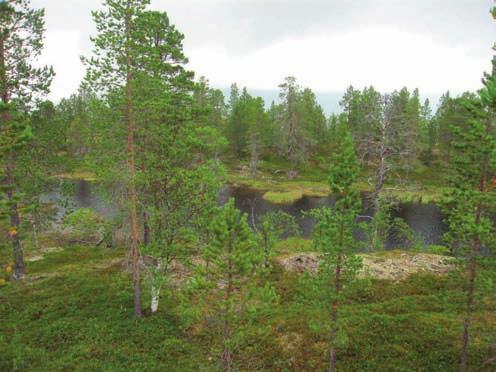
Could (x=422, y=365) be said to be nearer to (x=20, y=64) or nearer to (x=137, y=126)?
(x=137, y=126)

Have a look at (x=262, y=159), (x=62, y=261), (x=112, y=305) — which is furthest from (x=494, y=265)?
(x=262, y=159)

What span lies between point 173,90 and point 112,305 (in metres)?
11.9

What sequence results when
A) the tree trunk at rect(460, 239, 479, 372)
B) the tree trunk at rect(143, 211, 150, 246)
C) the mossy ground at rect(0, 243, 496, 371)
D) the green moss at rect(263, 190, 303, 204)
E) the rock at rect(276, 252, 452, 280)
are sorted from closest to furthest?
1. the tree trunk at rect(460, 239, 479, 372)
2. the mossy ground at rect(0, 243, 496, 371)
3. the tree trunk at rect(143, 211, 150, 246)
4. the rock at rect(276, 252, 452, 280)
5. the green moss at rect(263, 190, 303, 204)

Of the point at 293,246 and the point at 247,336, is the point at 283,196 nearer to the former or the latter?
the point at 293,246

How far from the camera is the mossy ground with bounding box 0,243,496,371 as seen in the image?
14.0 m

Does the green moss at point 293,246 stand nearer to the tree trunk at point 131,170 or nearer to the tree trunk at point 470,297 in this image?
the tree trunk at point 131,170

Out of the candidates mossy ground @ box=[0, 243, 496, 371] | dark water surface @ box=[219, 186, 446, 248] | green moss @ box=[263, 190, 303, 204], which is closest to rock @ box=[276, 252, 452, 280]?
mossy ground @ box=[0, 243, 496, 371]

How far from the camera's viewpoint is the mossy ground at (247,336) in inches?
550

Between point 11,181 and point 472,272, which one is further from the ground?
point 11,181

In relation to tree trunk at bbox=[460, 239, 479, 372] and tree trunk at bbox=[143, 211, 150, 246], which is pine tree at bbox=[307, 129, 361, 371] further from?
tree trunk at bbox=[143, 211, 150, 246]

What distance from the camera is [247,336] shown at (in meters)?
Result: 13.6

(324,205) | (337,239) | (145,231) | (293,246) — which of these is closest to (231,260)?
(337,239)

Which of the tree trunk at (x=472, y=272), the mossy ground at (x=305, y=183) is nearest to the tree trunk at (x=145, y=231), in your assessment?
the tree trunk at (x=472, y=272)

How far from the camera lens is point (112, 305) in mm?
18531
